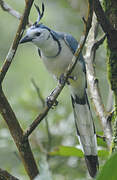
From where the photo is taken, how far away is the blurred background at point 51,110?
2.78 meters

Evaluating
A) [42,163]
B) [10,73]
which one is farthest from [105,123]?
[10,73]

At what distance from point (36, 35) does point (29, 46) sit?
320cm

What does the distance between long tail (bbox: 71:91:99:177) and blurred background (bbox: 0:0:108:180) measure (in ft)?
0.24

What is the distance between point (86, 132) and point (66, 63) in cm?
46

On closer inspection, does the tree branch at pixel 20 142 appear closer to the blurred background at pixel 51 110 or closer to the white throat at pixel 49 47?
the blurred background at pixel 51 110

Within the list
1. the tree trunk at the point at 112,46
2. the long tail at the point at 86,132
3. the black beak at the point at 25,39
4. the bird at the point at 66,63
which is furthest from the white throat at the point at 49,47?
the tree trunk at the point at 112,46

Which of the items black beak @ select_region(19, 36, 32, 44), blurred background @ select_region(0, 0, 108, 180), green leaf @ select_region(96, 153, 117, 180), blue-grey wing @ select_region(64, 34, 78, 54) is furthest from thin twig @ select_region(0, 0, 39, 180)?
blue-grey wing @ select_region(64, 34, 78, 54)

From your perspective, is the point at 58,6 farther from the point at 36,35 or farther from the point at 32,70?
the point at 36,35

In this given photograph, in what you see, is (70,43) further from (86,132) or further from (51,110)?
(51,110)

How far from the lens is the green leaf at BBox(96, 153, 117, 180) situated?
32.0 inches

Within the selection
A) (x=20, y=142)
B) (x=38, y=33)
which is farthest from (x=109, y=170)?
(x=38, y=33)

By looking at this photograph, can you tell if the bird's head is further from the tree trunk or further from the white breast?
the tree trunk

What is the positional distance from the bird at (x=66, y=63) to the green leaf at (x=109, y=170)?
4.16 ft

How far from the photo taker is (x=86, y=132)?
88.7 inches
